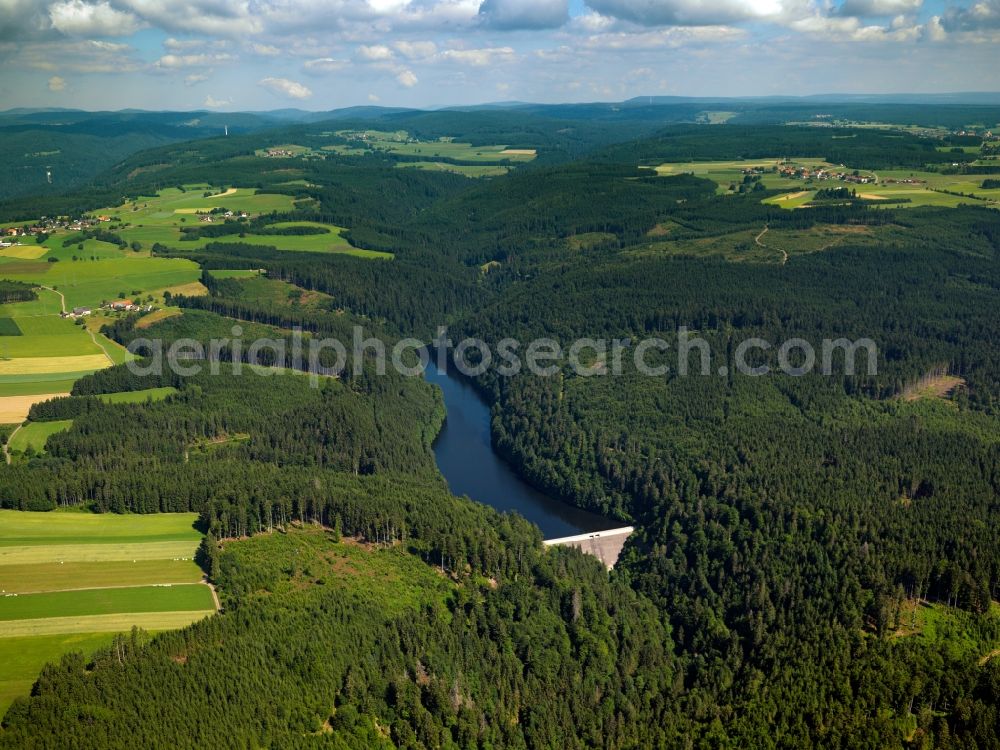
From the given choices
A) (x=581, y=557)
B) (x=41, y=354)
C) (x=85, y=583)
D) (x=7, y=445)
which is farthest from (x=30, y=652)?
(x=41, y=354)

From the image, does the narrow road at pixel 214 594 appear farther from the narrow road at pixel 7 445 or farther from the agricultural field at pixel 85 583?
the narrow road at pixel 7 445

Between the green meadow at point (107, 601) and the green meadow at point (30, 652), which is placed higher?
the green meadow at point (107, 601)

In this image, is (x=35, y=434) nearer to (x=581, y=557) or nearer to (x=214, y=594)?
(x=214, y=594)

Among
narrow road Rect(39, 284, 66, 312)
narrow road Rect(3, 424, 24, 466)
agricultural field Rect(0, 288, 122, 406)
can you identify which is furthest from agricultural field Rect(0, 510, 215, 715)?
narrow road Rect(39, 284, 66, 312)

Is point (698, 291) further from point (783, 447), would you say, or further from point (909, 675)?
point (909, 675)

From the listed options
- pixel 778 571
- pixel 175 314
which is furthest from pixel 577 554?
pixel 175 314

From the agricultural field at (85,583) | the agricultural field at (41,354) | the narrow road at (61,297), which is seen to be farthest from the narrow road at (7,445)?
the narrow road at (61,297)

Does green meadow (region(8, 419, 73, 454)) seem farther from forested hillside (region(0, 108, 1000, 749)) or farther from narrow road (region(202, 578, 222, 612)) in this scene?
narrow road (region(202, 578, 222, 612))
